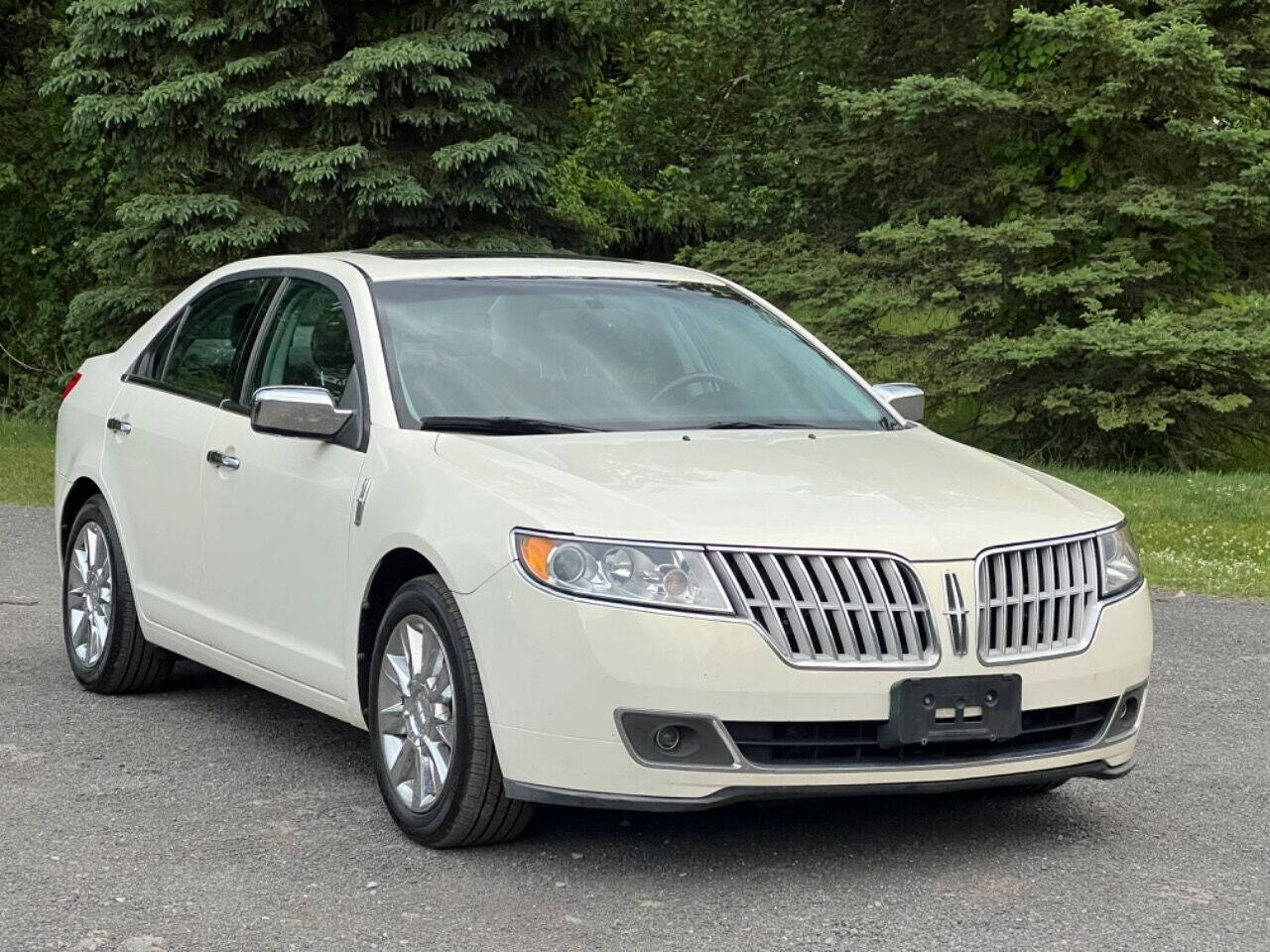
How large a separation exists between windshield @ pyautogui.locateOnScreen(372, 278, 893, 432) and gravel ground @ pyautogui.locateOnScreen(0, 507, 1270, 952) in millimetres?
1228

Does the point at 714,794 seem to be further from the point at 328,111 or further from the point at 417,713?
the point at 328,111

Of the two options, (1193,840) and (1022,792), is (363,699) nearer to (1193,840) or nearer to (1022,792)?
(1022,792)

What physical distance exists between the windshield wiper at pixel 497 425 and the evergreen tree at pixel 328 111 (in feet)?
39.5

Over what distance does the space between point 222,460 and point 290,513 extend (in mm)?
572

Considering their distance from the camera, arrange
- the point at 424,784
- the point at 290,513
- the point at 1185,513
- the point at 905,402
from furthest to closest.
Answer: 1. the point at 1185,513
2. the point at 905,402
3. the point at 290,513
4. the point at 424,784

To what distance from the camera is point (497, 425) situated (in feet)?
19.6

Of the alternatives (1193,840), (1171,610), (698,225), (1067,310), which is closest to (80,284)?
(698,225)

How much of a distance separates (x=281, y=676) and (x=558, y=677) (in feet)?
5.49

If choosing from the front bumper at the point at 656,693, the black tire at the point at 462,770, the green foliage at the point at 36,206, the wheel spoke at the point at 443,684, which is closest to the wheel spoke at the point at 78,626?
the black tire at the point at 462,770

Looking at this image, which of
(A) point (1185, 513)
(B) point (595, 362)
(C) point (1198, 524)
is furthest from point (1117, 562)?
(A) point (1185, 513)

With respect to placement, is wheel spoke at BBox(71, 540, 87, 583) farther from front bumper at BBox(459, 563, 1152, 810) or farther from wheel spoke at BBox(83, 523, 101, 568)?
front bumper at BBox(459, 563, 1152, 810)

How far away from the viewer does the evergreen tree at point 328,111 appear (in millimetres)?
17969

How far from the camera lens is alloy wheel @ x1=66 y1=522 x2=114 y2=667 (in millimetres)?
7730

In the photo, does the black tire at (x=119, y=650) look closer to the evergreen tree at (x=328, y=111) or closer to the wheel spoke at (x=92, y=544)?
the wheel spoke at (x=92, y=544)
